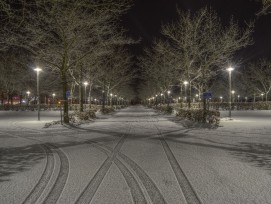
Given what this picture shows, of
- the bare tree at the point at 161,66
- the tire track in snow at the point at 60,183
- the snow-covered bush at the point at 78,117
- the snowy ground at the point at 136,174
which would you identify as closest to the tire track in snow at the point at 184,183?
the snowy ground at the point at 136,174

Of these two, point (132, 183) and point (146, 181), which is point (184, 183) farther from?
point (132, 183)

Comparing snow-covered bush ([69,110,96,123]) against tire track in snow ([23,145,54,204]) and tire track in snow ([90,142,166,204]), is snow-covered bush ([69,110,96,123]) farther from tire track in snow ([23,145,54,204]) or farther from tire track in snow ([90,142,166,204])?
tire track in snow ([23,145,54,204])

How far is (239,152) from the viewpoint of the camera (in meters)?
10.6

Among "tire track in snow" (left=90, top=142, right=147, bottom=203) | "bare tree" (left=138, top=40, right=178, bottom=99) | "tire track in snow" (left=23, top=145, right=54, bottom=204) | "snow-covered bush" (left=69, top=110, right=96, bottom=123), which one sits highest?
"bare tree" (left=138, top=40, right=178, bottom=99)

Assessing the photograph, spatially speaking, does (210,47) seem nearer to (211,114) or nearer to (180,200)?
(211,114)

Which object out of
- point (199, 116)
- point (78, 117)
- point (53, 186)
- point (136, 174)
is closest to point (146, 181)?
point (136, 174)

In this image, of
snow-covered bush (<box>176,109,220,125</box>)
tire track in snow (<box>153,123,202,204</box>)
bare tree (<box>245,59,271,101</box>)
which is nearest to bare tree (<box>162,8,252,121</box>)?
snow-covered bush (<box>176,109,220,125</box>)

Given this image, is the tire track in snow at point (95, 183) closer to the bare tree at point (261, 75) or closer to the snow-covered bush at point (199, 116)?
the snow-covered bush at point (199, 116)

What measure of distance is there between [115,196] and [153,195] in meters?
0.63

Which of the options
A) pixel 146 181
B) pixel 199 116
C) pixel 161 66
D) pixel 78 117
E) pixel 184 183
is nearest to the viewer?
pixel 184 183

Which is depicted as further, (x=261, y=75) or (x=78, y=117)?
(x=261, y=75)

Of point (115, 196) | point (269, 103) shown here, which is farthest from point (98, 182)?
point (269, 103)

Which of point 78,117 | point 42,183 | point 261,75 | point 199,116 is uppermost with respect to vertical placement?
point 261,75

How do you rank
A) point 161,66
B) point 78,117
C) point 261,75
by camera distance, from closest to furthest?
point 78,117 → point 161,66 → point 261,75
